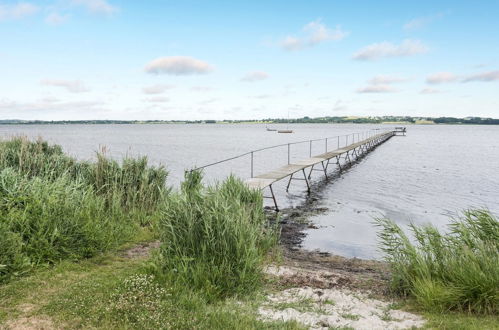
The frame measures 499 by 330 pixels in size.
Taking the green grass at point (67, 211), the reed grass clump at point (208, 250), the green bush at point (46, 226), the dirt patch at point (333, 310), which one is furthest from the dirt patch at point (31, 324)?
the dirt patch at point (333, 310)

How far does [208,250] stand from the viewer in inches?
256

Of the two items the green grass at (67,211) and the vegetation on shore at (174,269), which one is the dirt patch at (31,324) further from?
the green grass at (67,211)

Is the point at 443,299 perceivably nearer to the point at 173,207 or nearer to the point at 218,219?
the point at 218,219

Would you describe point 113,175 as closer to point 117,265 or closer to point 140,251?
point 140,251

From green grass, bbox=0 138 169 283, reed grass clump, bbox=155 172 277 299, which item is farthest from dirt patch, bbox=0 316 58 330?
reed grass clump, bbox=155 172 277 299

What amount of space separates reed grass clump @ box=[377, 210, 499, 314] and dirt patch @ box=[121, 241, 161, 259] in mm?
4850

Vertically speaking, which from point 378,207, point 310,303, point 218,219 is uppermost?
point 218,219

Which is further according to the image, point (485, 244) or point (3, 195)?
point (3, 195)

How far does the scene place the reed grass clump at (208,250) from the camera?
6.10 meters

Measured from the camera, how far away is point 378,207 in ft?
60.4

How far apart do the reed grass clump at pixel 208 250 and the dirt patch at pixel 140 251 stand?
1310mm

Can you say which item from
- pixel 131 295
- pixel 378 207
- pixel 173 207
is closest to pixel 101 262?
pixel 173 207

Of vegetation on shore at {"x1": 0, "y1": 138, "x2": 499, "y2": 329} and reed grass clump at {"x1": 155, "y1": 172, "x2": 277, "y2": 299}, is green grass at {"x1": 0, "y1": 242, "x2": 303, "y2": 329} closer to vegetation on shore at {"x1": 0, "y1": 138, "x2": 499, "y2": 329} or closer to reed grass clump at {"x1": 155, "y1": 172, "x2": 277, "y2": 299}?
vegetation on shore at {"x1": 0, "y1": 138, "x2": 499, "y2": 329}

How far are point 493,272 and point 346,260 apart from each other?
447 cm
